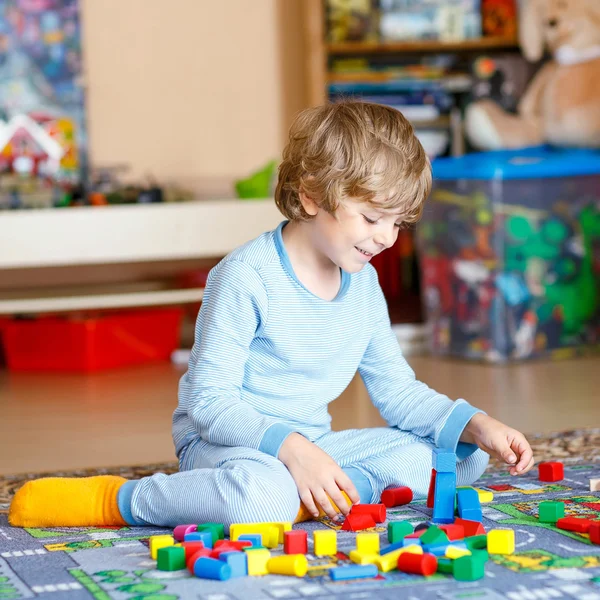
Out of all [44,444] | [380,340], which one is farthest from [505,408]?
[44,444]

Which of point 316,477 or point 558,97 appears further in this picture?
point 558,97

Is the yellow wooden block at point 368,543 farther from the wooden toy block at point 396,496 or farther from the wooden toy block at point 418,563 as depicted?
the wooden toy block at point 396,496

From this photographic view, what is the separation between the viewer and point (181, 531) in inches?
41.4

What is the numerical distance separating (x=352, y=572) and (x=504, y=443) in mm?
320

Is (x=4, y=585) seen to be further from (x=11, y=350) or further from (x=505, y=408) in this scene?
(x=11, y=350)

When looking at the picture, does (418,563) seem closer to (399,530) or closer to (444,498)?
(399,530)

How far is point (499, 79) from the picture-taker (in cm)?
275

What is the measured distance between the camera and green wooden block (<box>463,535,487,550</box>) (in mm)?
1008

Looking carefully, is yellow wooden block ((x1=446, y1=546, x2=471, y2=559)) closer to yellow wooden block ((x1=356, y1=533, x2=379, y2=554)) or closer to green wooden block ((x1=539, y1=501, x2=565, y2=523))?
yellow wooden block ((x1=356, y1=533, x2=379, y2=554))

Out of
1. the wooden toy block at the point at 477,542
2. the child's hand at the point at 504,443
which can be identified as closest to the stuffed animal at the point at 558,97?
the child's hand at the point at 504,443

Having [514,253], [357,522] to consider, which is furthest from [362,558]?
[514,253]

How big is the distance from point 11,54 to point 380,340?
1.87 m

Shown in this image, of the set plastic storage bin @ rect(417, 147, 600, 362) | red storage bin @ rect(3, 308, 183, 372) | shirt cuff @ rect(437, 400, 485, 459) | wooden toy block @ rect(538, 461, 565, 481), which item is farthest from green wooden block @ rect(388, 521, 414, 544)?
red storage bin @ rect(3, 308, 183, 372)

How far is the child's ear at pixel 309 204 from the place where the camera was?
1.20 m
